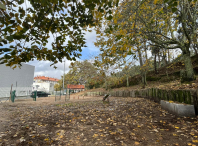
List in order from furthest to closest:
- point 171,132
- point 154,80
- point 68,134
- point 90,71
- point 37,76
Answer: point 37,76, point 90,71, point 154,80, point 68,134, point 171,132

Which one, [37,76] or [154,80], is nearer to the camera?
[154,80]

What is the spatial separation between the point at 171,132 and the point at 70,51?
372 centimetres

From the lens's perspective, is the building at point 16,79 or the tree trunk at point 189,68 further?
the building at point 16,79

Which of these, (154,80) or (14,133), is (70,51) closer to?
(14,133)

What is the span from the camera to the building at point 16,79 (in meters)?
21.5

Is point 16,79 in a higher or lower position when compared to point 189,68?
higher

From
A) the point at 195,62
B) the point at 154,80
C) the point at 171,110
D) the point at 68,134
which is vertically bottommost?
the point at 68,134

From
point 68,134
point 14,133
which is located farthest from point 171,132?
point 14,133

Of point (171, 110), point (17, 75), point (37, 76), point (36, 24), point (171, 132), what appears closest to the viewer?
point (36, 24)

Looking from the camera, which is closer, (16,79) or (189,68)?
(189,68)

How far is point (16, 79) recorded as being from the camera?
81.2 ft

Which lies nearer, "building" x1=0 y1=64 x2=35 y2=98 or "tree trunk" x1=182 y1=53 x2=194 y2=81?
"tree trunk" x1=182 y1=53 x2=194 y2=81

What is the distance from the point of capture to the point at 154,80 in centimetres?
1936

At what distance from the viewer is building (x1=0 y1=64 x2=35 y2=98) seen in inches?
847
